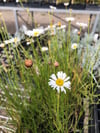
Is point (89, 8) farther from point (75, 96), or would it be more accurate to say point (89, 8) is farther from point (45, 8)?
point (75, 96)

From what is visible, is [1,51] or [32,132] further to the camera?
[1,51]

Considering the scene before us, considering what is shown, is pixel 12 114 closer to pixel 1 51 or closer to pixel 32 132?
pixel 32 132

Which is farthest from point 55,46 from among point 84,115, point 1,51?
point 1,51

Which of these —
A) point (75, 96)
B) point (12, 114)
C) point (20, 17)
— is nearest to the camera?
point (12, 114)

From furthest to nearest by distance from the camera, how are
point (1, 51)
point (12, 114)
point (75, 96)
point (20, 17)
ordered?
1. point (20, 17)
2. point (1, 51)
3. point (75, 96)
4. point (12, 114)

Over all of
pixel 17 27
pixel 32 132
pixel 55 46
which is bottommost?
pixel 32 132

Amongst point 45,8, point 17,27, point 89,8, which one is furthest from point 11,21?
point 89,8

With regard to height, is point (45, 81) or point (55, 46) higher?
point (55, 46)

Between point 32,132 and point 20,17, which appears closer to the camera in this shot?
point 32,132

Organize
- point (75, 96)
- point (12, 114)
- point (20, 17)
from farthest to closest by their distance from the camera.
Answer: point (20, 17) < point (75, 96) < point (12, 114)
